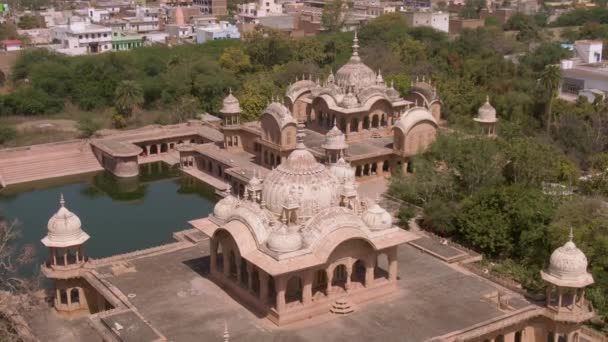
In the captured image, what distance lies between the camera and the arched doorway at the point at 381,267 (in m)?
22.8

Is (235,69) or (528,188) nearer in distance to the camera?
(528,188)

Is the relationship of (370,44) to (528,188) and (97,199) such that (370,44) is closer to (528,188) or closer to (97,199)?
(97,199)

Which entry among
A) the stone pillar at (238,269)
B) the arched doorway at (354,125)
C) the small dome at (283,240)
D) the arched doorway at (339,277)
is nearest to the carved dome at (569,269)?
the arched doorway at (339,277)

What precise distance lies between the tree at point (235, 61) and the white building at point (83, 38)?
1649cm

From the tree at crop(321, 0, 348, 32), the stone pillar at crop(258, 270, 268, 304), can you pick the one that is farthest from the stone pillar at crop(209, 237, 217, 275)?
the tree at crop(321, 0, 348, 32)

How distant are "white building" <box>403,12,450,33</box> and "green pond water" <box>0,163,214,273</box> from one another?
41201 millimetres

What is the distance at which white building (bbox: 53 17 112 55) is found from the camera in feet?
223

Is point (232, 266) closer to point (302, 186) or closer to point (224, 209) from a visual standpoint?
point (224, 209)

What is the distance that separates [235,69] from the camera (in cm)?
5700

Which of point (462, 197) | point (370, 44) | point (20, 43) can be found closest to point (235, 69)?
point (370, 44)

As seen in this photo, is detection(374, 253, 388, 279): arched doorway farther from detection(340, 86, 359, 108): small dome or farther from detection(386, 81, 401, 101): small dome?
detection(386, 81, 401, 101): small dome

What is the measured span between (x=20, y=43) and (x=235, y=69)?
72.7ft

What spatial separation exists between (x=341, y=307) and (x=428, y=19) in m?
60.4

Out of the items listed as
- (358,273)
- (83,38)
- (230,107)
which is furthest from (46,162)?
(83,38)
